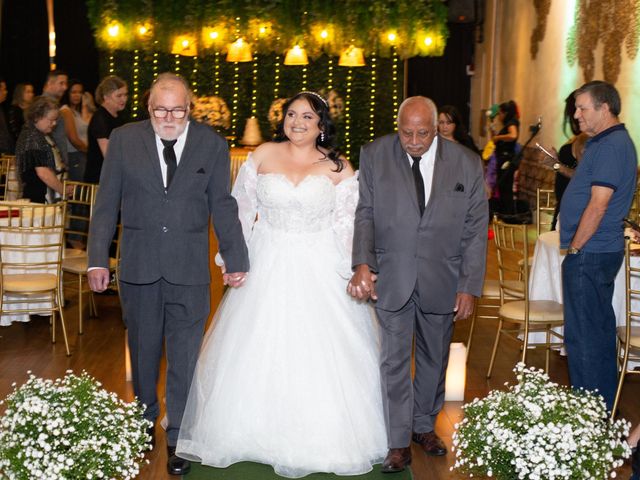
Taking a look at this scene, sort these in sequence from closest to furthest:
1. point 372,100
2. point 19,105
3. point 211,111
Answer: point 19,105, point 211,111, point 372,100

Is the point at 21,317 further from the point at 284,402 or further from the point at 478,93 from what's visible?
the point at 478,93

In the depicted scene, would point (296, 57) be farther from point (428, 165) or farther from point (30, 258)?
point (428, 165)

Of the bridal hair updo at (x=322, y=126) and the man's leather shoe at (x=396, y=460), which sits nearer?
the man's leather shoe at (x=396, y=460)

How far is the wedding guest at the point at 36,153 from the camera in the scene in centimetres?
706

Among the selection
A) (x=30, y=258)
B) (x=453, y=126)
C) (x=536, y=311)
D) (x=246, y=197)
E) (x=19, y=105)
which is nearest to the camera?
(x=246, y=197)

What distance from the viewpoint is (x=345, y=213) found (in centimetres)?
445

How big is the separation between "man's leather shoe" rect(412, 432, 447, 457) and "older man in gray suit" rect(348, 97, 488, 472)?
0.93 ft

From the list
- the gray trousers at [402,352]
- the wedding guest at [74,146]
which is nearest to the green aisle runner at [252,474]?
the gray trousers at [402,352]

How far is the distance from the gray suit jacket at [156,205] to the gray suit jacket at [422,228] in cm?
64

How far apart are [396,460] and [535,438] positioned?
1.22m

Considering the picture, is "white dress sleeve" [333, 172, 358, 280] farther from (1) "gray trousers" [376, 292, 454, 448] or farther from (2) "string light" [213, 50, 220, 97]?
(2) "string light" [213, 50, 220, 97]

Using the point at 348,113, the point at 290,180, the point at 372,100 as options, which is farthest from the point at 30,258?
the point at 372,100

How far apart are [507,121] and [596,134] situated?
717cm

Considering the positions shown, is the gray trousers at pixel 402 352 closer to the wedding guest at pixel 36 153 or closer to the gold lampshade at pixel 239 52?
the wedding guest at pixel 36 153
